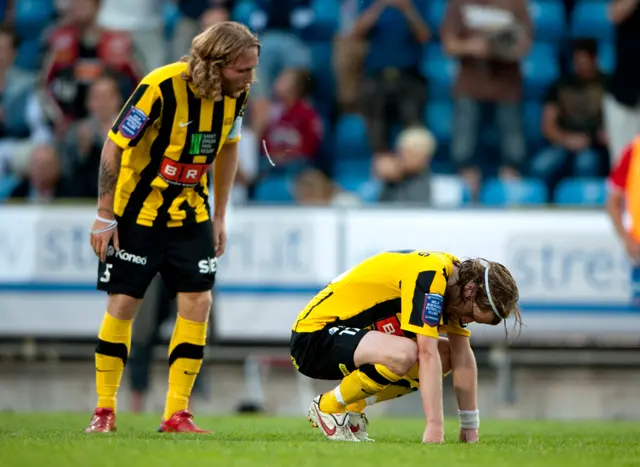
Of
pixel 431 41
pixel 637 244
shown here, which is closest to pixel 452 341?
pixel 637 244

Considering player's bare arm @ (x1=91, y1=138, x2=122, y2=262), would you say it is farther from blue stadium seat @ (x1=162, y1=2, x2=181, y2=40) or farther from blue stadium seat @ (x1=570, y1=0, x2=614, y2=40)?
blue stadium seat @ (x1=570, y1=0, x2=614, y2=40)

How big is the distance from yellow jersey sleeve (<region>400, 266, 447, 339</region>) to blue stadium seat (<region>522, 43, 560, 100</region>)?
7.73 meters

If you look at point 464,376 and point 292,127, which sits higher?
point 292,127

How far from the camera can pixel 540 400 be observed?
1067cm

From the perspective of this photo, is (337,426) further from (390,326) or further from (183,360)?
(183,360)

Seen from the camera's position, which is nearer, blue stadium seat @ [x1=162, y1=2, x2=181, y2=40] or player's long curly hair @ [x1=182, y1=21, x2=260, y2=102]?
player's long curly hair @ [x1=182, y1=21, x2=260, y2=102]

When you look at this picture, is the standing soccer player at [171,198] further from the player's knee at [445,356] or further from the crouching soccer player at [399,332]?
the player's knee at [445,356]

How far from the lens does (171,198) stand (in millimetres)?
6191

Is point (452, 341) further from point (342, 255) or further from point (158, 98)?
point (342, 255)

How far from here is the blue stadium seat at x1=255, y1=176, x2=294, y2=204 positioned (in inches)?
483

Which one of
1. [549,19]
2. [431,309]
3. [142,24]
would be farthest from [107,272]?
[549,19]

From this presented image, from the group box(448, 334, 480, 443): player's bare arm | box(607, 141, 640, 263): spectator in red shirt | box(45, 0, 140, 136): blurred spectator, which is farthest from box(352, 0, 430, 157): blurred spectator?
box(448, 334, 480, 443): player's bare arm

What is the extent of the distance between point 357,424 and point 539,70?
793 cm

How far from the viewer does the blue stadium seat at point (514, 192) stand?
12.1 meters
